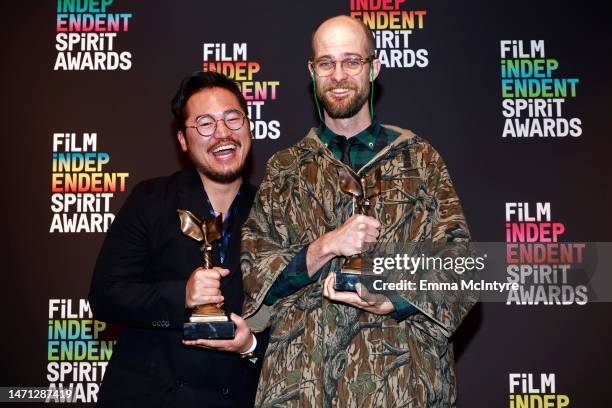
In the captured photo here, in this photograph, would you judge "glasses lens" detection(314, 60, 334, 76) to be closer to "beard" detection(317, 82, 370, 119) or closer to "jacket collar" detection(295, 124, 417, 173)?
"beard" detection(317, 82, 370, 119)

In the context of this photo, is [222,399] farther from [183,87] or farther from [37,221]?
[37,221]

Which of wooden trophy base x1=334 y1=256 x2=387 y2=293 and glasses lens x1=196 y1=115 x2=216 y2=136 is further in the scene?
glasses lens x1=196 y1=115 x2=216 y2=136

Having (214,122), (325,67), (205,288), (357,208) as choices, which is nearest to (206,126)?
(214,122)

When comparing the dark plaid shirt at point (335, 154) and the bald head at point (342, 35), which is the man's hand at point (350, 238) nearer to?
the dark plaid shirt at point (335, 154)

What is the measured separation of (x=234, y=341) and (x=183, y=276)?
1.10 ft

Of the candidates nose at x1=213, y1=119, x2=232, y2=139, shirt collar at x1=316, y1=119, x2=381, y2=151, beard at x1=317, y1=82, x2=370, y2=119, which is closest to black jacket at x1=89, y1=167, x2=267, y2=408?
nose at x1=213, y1=119, x2=232, y2=139

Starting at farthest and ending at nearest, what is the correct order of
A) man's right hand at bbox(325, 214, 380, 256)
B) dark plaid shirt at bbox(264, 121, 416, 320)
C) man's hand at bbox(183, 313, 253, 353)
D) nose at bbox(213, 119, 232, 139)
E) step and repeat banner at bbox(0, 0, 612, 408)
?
step and repeat banner at bbox(0, 0, 612, 408) → nose at bbox(213, 119, 232, 139) → man's hand at bbox(183, 313, 253, 353) → dark plaid shirt at bbox(264, 121, 416, 320) → man's right hand at bbox(325, 214, 380, 256)

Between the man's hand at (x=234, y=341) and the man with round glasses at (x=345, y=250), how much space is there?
0.04 m

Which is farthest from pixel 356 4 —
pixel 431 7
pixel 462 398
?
pixel 462 398

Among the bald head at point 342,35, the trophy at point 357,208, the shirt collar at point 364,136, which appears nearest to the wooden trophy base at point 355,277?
the trophy at point 357,208

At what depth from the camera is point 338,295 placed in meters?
2.13

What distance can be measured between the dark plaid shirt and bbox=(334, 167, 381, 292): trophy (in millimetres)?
134

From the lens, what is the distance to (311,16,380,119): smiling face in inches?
95.7

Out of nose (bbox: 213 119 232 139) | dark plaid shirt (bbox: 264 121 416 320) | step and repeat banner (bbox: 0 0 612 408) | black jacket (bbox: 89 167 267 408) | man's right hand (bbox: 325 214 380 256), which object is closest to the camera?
man's right hand (bbox: 325 214 380 256)
